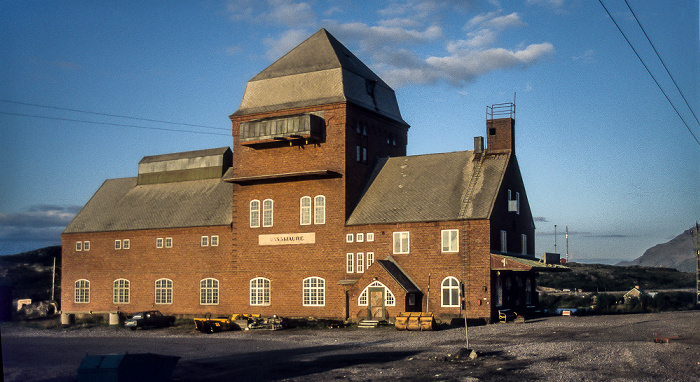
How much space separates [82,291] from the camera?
2222 inches

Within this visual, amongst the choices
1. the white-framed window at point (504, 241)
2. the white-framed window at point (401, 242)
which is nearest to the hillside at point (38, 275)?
the white-framed window at point (401, 242)

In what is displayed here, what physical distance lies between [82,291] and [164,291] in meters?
8.70

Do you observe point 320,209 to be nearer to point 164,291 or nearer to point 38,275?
point 164,291

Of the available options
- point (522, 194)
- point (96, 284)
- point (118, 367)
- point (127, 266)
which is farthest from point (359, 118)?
point (118, 367)

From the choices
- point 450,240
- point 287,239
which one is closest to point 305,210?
point 287,239

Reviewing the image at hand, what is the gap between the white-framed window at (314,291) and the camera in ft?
152

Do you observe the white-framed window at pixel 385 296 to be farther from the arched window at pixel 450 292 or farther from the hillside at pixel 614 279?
the hillside at pixel 614 279

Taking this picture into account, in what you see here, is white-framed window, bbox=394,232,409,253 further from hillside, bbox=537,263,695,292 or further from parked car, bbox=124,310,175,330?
hillside, bbox=537,263,695,292

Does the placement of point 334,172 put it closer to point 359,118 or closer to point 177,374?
point 359,118

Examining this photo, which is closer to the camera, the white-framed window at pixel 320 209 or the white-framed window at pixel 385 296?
the white-framed window at pixel 385 296

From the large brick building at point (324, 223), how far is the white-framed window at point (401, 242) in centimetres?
7

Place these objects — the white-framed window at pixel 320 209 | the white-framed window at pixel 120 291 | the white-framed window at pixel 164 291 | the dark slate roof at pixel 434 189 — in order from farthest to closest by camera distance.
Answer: the white-framed window at pixel 120 291 → the white-framed window at pixel 164 291 → the white-framed window at pixel 320 209 → the dark slate roof at pixel 434 189

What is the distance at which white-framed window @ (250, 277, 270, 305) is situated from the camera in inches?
1906

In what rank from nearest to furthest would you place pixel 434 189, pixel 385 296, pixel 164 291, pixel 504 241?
pixel 385 296 → pixel 504 241 → pixel 434 189 → pixel 164 291
